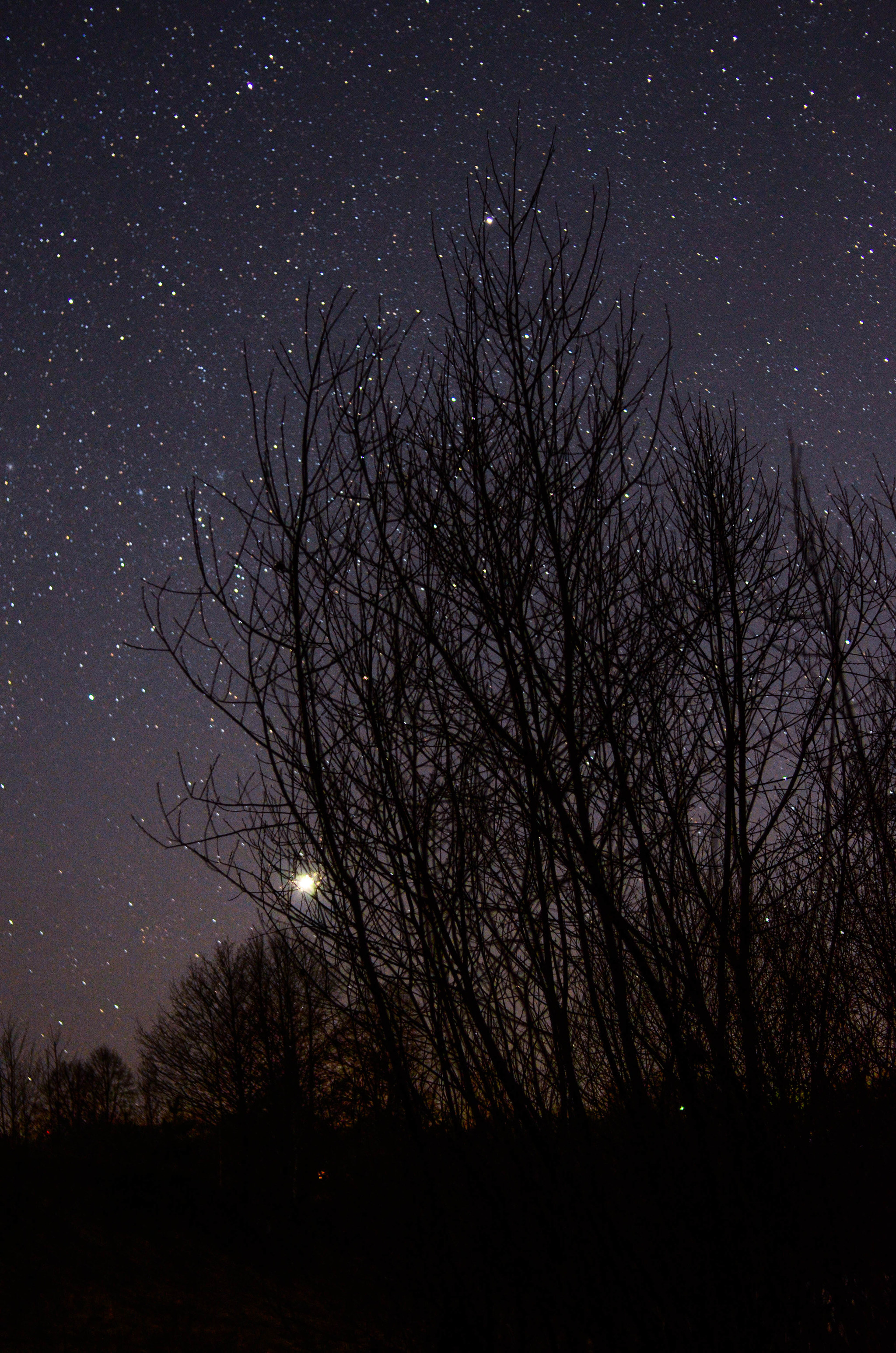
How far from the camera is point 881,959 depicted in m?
5.03

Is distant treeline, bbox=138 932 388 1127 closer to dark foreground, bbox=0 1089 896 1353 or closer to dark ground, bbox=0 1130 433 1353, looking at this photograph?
dark ground, bbox=0 1130 433 1353

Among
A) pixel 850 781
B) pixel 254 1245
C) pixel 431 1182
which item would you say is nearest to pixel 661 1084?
pixel 431 1182

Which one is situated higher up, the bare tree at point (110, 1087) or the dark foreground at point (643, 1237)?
the bare tree at point (110, 1087)

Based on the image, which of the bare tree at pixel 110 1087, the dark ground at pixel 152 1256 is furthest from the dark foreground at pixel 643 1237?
the bare tree at pixel 110 1087

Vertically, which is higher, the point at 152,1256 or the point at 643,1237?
the point at 643,1237

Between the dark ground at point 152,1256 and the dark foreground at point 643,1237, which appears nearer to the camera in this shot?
the dark foreground at point 643,1237

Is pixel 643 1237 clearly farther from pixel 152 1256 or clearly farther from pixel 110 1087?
pixel 110 1087

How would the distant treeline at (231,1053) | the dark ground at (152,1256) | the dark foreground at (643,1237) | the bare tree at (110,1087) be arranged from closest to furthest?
1. the dark foreground at (643,1237)
2. the dark ground at (152,1256)
3. the distant treeline at (231,1053)
4. the bare tree at (110,1087)

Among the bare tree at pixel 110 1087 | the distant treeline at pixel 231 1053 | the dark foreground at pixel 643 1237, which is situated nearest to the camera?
the dark foreground at pixel 643 1237

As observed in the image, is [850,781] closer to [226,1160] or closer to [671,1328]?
[671,1328]

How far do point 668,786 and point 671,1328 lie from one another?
1.48m

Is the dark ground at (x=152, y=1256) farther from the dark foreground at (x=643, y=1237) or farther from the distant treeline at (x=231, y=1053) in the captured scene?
the dark foreground at (x=643, y=1237)

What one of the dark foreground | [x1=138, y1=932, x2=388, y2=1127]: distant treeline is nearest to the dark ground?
[x1=138, y1=932, x2=388, y2=1127]: distant treeline

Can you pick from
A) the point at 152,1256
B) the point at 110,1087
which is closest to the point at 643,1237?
the point at 152,1256
